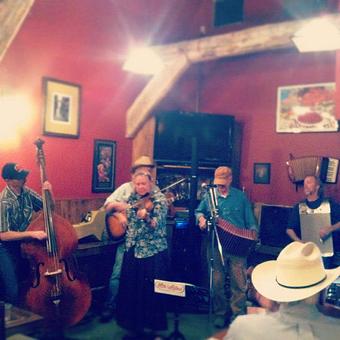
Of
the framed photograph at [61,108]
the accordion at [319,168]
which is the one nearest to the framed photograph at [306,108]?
the accordion at [319,168]

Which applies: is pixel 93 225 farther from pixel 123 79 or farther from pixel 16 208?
pixel 123 79

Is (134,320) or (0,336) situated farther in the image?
(134,320)

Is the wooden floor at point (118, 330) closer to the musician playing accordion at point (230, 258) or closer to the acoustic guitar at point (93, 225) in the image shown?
the musician playing accordion at point (230, 258)

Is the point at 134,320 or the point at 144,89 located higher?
the point at 144,89

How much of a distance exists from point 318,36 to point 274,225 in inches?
82.4

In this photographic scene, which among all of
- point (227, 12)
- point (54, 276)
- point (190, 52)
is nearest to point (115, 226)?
point (54, 276)

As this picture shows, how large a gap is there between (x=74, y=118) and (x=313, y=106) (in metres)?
2.96

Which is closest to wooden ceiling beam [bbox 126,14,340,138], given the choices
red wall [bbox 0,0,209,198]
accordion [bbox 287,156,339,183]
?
red wall [bbox 0,0,209,198]

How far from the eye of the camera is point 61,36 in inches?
210

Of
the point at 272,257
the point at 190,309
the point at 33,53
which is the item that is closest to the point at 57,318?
the point at 190,309

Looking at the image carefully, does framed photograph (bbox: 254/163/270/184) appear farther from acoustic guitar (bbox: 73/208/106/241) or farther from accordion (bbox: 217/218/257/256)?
acoustic guitar (bbox: 73/208/106/241)

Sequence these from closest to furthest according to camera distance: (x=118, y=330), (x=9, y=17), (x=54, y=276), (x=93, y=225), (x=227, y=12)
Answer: (x=54, y=276) → (x=118, y=330) → (x=9, y=17) → (x=93, y=225) → (x=227, y=12)

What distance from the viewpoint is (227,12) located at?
662 cm

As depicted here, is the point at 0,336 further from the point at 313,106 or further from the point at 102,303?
the point at 313,106
